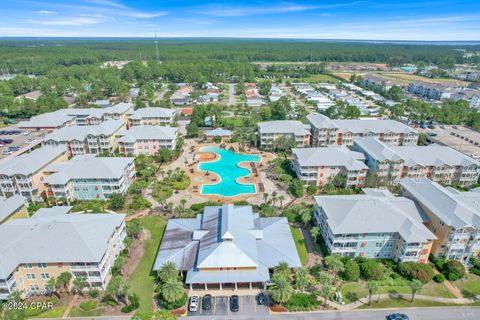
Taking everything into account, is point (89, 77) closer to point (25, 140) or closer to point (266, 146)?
point (25, 140)

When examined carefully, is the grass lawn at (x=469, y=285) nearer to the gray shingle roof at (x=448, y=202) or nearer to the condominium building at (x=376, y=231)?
the condominium building at (x=376, y=231)

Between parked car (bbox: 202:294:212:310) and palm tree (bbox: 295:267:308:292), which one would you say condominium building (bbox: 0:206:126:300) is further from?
palm tree (bbox: 295:267:308:292)

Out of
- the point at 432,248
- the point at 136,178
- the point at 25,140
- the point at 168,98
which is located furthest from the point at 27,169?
the point at 168,98

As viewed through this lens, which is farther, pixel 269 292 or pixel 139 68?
pixel 139 68

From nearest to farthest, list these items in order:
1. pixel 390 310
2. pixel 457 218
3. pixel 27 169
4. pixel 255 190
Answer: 1. pixel 390 310
2. pixel 457 218
3. pixel 27 169
4. pixel 255 190

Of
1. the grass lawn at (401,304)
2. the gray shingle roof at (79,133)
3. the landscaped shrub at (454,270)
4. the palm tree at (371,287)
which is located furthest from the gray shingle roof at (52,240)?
the landscaped shrub at (454,270)

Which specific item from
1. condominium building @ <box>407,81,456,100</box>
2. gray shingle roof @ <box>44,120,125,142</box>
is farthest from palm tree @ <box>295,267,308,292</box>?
condominium building @ <box>407,81,456,100</box>

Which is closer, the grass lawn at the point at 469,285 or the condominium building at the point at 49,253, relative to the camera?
the condominium building at the point at 49,253
